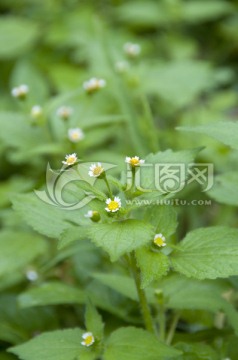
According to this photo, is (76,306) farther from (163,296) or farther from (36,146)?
(36,146)

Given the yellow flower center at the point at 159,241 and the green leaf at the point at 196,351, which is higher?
the yellow flower center at the point at 159,241

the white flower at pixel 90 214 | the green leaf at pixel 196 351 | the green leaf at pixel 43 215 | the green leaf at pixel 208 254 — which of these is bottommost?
the green leaf at pixel 196 351

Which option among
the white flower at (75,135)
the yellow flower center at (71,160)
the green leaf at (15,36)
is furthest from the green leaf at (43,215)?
the green leaf at (15,36)

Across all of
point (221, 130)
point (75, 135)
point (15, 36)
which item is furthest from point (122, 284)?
point (15, 36)

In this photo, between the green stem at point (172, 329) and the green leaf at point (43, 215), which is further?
the green stem at point (172, 329)

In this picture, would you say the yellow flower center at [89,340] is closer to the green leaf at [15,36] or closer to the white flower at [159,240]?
the white flower at [159,240]

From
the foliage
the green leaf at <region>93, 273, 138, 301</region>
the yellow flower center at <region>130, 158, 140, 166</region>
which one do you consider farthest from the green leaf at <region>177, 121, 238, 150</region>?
the green leaf at <region>93, 273, 138, 301</region>
